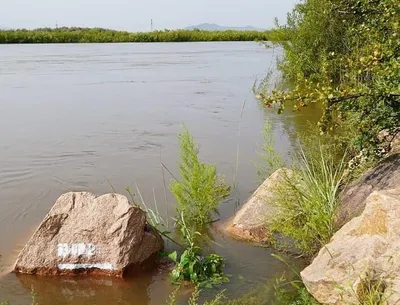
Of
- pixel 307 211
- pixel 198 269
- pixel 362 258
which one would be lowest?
pixel 198 269

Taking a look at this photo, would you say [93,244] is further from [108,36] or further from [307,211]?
[108,36]

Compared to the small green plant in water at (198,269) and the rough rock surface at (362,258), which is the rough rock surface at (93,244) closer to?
the small green plant in water at (198,269)

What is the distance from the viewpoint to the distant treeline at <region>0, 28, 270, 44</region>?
169 ft

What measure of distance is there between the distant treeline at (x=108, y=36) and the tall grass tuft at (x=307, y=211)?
45.1 m

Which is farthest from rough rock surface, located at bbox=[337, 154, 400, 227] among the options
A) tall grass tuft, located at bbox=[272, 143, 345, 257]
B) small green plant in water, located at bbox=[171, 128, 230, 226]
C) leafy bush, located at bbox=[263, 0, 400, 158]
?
small green plant in water, located at bbox=[171, 128, 230, 226]

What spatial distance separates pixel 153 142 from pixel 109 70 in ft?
48.8

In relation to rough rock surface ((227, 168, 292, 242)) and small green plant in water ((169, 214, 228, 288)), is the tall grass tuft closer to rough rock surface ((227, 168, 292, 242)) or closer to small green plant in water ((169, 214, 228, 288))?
rough rock surface ((227, 168, 292, 242))

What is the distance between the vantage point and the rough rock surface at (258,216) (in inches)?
255

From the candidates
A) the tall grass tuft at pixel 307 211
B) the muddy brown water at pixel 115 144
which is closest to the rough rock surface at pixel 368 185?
the tall grass tuft at pixel 307 211

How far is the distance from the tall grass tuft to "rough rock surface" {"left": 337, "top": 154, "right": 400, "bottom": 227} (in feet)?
0.34

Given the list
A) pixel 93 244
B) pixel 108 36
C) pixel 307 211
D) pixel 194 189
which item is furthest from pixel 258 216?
pixel 108 36

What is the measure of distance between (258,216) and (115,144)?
5.76m

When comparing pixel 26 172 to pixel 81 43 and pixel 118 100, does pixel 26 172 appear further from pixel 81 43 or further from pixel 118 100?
pixel 81 43

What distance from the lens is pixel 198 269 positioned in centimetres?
569
